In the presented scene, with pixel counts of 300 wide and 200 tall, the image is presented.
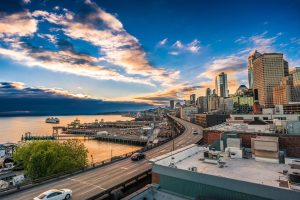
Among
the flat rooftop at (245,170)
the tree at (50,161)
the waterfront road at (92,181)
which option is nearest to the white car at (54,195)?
the waterfront road at (92,181)

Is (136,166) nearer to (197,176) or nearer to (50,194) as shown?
(50,194)

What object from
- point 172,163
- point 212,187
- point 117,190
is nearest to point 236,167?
point 212,187

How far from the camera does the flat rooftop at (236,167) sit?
58.2ft

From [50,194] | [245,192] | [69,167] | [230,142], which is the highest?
[230,142]

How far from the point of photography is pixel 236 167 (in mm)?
20672

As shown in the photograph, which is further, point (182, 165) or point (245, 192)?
point (182, 165)

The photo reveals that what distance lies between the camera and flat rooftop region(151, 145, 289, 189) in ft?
58.2

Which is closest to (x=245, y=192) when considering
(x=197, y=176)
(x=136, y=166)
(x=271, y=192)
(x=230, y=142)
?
(x=271, y=192)

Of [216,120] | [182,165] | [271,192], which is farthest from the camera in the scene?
[216,120]

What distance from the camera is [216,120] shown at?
483 ft

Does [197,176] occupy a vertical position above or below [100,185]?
above

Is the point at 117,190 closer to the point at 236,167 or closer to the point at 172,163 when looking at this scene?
the point at 172,163

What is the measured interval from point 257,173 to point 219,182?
16.3ft

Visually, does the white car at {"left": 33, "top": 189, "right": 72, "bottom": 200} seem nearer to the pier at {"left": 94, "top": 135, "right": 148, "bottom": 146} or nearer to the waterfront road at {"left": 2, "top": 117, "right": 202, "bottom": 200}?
the waterfront road at {"left": 2, "top": 117, "right": 202, "bottom": 200}
